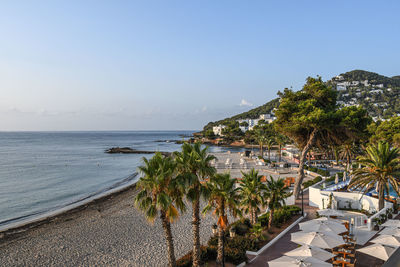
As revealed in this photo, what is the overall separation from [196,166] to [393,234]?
8.75 m

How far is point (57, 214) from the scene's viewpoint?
23.2 m

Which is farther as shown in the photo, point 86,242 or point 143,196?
point 86,242

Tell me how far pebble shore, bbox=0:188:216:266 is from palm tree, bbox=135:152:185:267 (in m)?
5.24

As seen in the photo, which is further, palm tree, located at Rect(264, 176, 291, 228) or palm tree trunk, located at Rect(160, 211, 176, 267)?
palm tree, located at Rect(264, 176, 291, 228)

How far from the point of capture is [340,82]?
188 meters

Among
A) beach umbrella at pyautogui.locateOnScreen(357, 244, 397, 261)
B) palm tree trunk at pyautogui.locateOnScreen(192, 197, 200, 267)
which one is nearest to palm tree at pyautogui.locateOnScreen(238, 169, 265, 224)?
palm tree trunk at pyautogui.locateOnScreen(192, 197, 200, 267)

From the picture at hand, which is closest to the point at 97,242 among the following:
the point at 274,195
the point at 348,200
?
the point at 274,195

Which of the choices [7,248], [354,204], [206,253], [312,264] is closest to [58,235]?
[7,248]

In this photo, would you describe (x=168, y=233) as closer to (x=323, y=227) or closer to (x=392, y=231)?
(x=323, y=227)

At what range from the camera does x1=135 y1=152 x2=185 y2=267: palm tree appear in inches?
360

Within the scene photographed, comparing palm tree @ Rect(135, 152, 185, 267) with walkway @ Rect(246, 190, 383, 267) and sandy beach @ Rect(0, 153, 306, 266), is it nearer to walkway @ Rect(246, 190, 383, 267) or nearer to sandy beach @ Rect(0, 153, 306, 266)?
walkway @ Rect(246, 190, 383, 267)

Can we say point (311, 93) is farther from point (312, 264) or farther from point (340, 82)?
point (340, 82)

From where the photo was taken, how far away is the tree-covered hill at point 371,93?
12244 centimetres

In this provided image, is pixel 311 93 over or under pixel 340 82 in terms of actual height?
under
